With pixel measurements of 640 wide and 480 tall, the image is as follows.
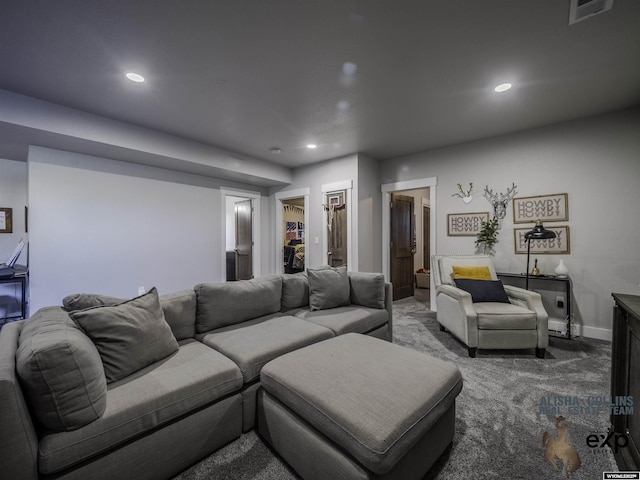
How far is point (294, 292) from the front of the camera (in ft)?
9.10

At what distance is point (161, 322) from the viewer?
1.72 meters

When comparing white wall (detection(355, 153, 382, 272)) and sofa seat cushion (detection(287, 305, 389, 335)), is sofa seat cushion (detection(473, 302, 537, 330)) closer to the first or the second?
sofa seat cushion (detection(287, 305, 389, 335))

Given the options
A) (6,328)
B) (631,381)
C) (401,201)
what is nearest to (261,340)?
(6,328)

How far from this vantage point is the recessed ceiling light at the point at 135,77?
2320 mm

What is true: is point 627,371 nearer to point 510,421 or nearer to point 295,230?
point 510,421

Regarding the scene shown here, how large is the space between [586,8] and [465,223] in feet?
9.04

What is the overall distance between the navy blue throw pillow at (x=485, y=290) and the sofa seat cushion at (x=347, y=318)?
1.09 m

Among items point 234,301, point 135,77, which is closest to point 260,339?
point 234,301

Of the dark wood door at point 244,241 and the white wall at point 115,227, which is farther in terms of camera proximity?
the dark wood door at point 244,241

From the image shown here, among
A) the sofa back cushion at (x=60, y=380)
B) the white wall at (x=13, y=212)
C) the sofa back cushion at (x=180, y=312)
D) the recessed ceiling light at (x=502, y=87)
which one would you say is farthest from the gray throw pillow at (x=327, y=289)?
the white wall at (x=13, y=212)

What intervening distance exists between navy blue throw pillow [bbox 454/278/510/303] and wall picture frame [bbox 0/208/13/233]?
20.0 feet

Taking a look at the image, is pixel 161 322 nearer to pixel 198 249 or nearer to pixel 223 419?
pixel 223 419

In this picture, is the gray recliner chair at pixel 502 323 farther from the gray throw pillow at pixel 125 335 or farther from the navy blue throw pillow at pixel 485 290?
the gray throw pillow at pixel 125 335

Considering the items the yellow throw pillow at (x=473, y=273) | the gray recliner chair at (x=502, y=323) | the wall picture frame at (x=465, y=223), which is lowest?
the gray recliner chair at (x=502, y=323)
